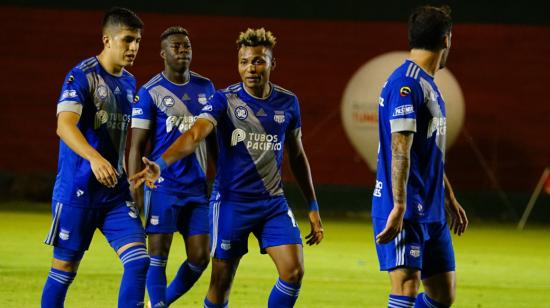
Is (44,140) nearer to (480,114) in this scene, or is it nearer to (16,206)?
(16,206)

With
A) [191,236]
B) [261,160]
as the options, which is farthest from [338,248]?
[261,160]

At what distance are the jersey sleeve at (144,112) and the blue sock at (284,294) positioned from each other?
192 cm

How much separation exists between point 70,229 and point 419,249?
91.4 inches

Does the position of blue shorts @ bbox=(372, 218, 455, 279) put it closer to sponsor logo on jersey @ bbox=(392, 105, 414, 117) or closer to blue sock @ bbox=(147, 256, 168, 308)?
sponsor logo on jersey @ bbox=(392, 105, 414, 117)

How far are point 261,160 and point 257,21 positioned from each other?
42.2ft

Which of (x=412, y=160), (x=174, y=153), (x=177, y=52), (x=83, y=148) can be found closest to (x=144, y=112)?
(x=177, y=52)

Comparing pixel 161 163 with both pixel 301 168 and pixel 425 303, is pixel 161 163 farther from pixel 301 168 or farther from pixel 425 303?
pixel 425 303

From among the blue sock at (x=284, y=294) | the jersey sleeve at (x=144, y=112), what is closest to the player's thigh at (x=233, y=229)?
the blue sock at (x=284, y=294)

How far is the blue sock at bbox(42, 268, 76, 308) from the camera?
7.44 meters

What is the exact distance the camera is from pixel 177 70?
9.00 m

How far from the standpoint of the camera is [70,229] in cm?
742

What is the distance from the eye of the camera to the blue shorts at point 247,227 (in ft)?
25.1

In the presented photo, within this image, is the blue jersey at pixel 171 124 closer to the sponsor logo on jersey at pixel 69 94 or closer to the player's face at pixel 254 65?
the player's face at pixel 254 65

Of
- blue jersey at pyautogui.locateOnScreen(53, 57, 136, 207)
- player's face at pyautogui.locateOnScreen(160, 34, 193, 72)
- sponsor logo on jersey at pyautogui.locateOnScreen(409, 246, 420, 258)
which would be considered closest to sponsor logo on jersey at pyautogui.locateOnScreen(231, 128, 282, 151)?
blue jersey at pyautogui.locateOnScreen(53, 57, 136, 207)
